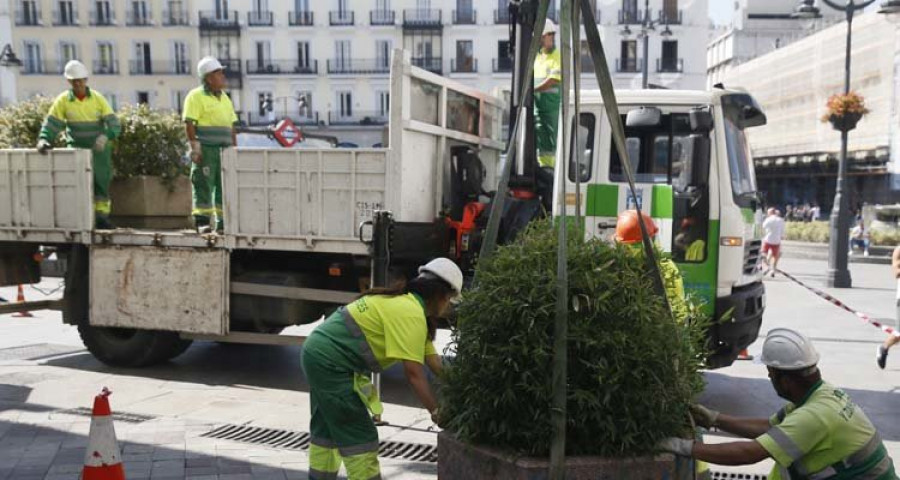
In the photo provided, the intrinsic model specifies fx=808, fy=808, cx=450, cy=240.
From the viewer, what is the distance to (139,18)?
50500 mm

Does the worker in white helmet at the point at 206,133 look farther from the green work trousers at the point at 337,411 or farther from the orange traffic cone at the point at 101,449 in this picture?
the green work trousers at the point at 337,411

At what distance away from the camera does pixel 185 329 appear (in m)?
7.68

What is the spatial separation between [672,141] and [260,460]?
4131 millimetres

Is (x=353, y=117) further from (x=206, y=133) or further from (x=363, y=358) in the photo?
(x=363, y=358)

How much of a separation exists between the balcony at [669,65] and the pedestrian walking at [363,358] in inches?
1836

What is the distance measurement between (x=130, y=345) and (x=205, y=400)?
4.94 feet

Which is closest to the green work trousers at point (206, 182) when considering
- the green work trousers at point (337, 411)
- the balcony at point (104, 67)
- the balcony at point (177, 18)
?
the green work trousers at point (337, 411)

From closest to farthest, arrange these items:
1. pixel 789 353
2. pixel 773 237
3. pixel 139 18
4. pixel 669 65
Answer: pixel 789 353 → pixel 773 237 → pixel 669 65 → pixel 139 18

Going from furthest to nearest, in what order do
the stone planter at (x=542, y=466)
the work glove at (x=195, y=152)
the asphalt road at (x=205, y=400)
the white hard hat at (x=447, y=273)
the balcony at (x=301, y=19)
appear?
the balcony at (x=301, y=19) → the work glove at (x=195, y=152) → the asphalt road at (x=205, y=400) → the white hard hat at (x=447, y=273) → the stone planter at (x=542, y=466)

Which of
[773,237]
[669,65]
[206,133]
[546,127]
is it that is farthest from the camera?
[669,65]

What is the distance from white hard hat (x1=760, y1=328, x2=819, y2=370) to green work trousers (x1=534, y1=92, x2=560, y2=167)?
4.19 meters

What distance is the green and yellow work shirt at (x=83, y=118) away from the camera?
8531 millimetres

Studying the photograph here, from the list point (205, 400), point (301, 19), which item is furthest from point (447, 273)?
point (301, 19)

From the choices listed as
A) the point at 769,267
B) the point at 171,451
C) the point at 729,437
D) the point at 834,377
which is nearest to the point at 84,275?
the point at 171,451
